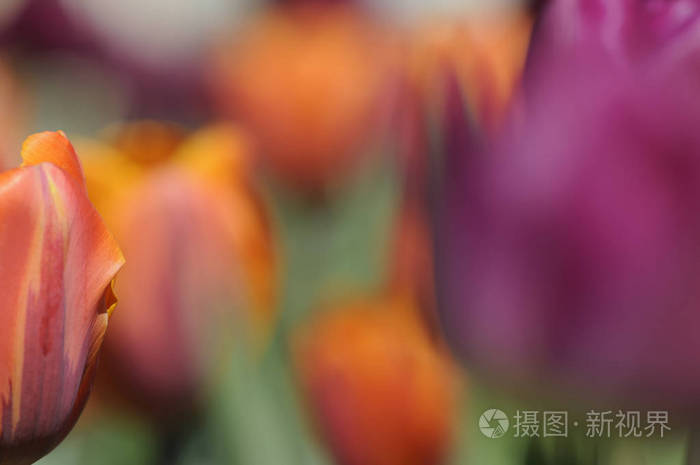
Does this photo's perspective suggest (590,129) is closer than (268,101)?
Yes

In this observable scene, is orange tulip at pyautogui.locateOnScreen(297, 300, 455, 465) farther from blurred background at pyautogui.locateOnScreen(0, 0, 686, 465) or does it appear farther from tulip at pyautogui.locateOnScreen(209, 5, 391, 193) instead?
tulip at pyautogui.locateOnScreen(209, 5, 391, 193)

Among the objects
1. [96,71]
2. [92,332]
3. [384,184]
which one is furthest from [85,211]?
[96,71]

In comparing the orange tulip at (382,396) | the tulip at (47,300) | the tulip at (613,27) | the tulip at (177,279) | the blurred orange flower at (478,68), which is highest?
the tulip at (613,27)

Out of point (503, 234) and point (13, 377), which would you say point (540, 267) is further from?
point (13, 377)

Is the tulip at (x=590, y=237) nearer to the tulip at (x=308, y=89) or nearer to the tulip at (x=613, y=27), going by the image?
the tulip at (x=613, y=27)

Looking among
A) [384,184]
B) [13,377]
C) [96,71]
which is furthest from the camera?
[96,71]

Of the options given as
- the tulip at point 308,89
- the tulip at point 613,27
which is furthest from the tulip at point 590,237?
the tulip at point 308,89
